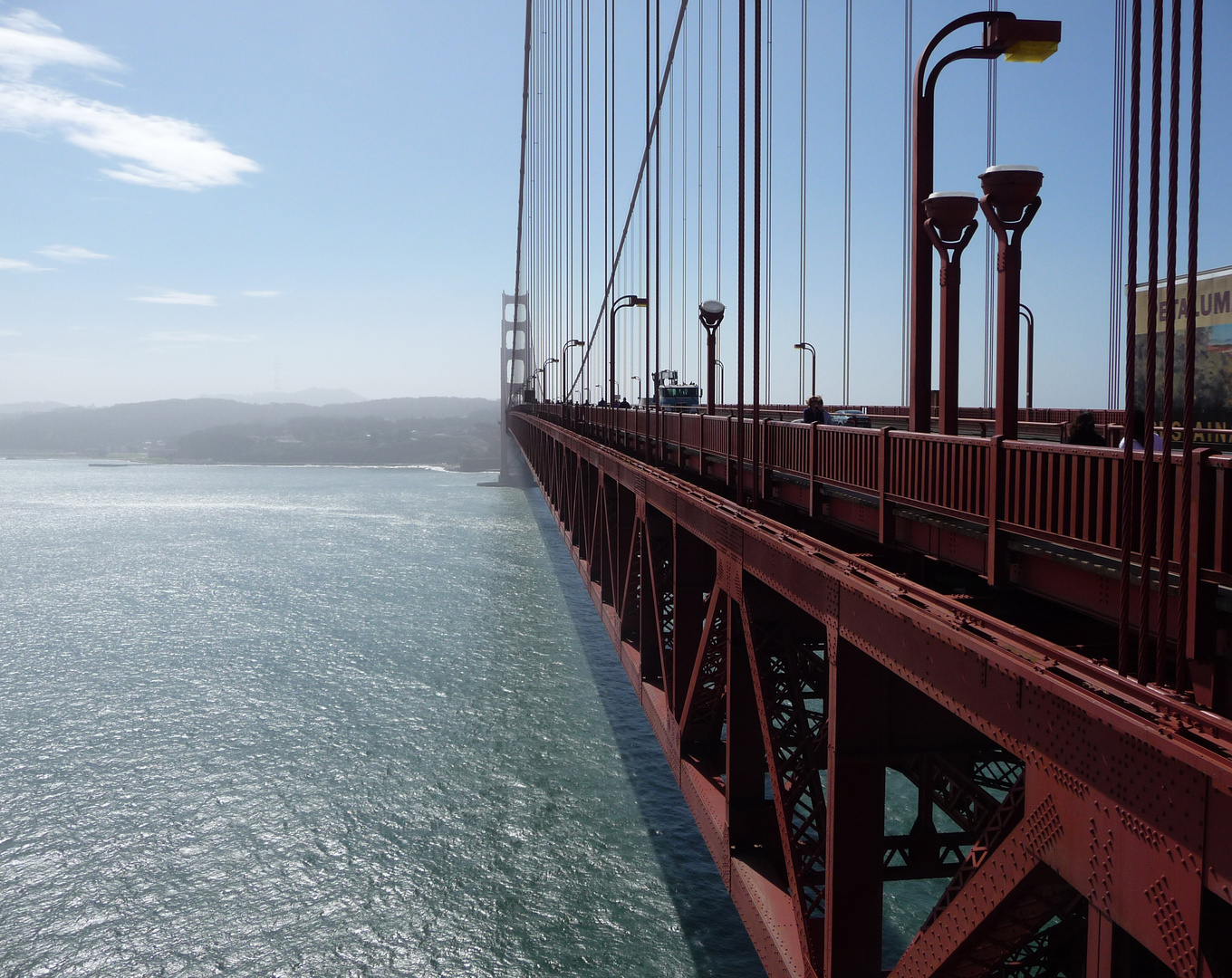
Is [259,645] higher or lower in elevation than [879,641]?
lower

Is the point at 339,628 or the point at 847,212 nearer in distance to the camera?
the point at 847,212

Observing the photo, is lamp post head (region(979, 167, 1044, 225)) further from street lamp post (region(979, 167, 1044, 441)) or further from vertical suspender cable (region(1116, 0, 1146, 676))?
vertical suspender cable (region(1116, 0, 1146, 676))

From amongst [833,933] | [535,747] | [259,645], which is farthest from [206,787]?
[833,933]

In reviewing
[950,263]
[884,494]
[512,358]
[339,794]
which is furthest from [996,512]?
[512,358]

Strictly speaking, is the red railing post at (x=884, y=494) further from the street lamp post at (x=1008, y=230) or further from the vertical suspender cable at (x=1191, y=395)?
the vertical suspender cable at (x=1191, y=395)

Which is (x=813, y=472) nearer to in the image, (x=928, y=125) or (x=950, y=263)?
(x=950, y=263)

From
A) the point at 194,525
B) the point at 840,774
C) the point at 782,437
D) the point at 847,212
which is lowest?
the point at 194,525

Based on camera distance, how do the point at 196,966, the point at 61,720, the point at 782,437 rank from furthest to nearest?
the point at 61,720 → the point at 196,966 → the point at 782,437

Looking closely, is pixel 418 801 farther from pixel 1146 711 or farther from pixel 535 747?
pixel 1146 711
